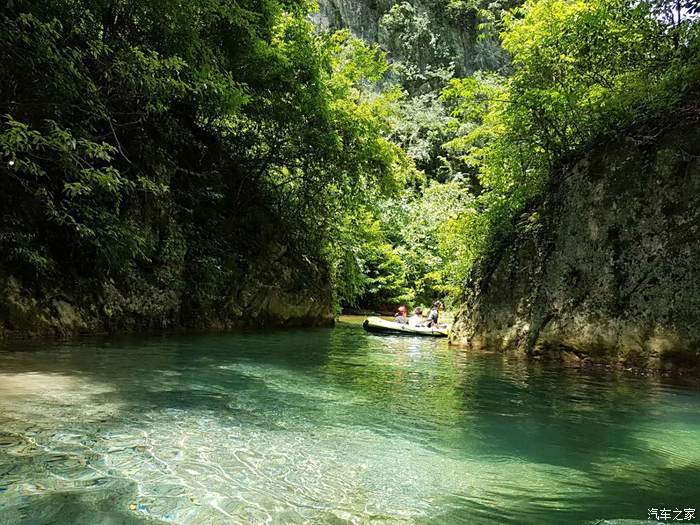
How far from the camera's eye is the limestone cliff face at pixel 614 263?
8.34m

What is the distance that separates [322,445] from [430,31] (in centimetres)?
3833

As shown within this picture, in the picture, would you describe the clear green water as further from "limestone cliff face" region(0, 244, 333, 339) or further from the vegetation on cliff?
the vegetation on cliff

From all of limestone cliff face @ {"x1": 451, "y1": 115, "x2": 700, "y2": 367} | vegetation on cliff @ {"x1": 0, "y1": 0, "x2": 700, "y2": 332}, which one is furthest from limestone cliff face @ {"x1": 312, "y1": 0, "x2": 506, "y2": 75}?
limestone cliff face @ {"x1": 451, "y1": 115, "x2": 700, "y2": 367}

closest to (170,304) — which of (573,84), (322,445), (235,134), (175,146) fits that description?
(175,146)

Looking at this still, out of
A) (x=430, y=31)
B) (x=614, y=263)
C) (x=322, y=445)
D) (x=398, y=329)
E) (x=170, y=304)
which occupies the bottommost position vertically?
(x=322, y=445)

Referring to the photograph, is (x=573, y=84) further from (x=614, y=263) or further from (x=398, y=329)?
→ (x=398, y=329)

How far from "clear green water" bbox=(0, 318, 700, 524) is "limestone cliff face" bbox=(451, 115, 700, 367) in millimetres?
1479

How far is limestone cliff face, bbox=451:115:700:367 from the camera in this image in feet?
27.4

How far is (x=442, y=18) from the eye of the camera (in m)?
37.9

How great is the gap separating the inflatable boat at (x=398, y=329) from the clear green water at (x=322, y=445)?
25.6 feet

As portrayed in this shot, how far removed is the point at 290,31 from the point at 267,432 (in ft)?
38.8

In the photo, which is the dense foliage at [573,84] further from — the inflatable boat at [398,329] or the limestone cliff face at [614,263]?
the inflatable boat at [398,329]

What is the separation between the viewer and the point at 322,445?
3.86 meters

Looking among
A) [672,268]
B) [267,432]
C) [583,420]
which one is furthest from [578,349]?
[267,432]
